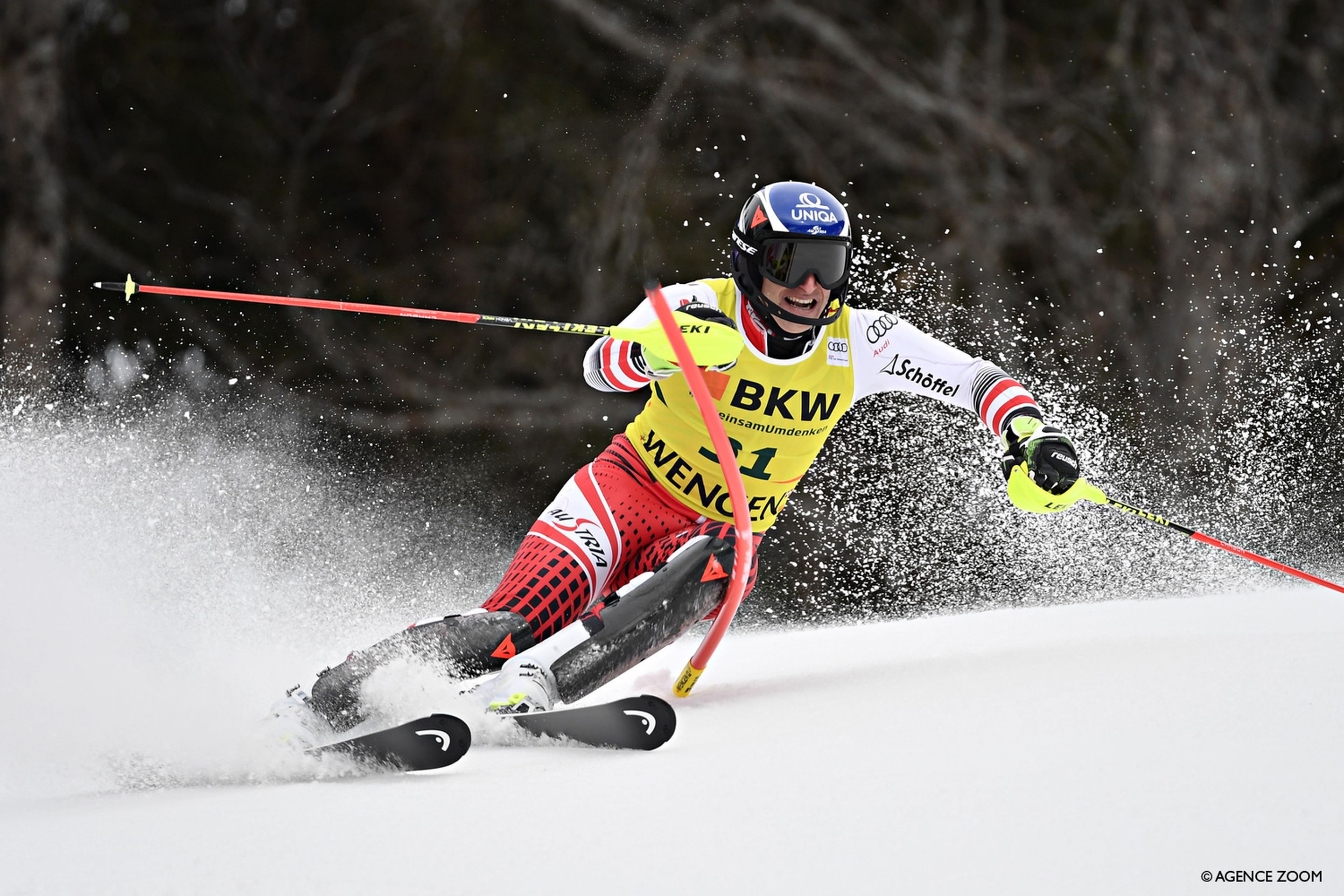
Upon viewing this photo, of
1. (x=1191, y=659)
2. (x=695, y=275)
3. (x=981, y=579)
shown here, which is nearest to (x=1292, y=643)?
(x=1191, y=659)

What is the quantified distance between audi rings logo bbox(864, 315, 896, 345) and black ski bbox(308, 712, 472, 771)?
4.29 ft

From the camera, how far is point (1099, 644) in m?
2.64

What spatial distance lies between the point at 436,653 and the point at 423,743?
365 mm

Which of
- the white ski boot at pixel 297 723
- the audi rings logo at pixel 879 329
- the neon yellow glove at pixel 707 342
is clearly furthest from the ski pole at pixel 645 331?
the white ski boot at pixel 297 723

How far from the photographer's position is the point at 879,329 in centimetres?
285

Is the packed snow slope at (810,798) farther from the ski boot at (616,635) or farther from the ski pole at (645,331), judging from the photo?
the ski pole at (645,331)

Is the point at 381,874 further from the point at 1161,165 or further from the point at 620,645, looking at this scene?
the point at 1161,165

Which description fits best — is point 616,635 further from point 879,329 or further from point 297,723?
point 879,329

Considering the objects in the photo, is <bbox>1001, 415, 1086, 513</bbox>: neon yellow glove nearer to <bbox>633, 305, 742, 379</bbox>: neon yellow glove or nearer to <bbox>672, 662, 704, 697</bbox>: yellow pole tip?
<bbox>633, 305, 742, 379</bbox>: neon yellow glove

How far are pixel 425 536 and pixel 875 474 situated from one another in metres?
2.61

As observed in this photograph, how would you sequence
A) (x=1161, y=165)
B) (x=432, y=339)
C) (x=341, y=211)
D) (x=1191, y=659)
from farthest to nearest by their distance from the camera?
(x=341, y=211) → (x=432, y=339) → (x=1161, y=165) → (x=1191, y=659)

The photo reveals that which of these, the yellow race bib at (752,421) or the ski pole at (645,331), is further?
the yellow race bib at (752,421)

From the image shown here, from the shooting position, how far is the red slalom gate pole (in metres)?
2.22

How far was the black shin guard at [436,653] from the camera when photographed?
7.51ft
